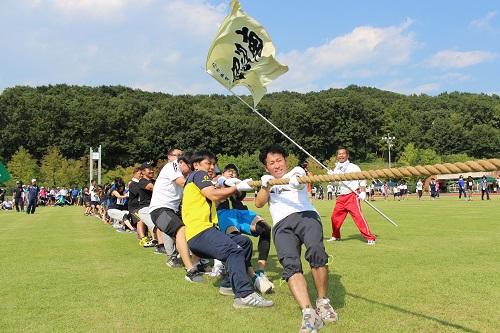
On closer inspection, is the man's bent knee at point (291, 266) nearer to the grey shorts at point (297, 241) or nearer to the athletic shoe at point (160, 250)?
the grey shorts at point (297, 241)

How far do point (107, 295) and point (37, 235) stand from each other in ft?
29.6

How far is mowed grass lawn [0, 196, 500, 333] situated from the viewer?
477 cm

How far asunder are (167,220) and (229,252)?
2.09m

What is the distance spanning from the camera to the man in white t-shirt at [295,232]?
484cm

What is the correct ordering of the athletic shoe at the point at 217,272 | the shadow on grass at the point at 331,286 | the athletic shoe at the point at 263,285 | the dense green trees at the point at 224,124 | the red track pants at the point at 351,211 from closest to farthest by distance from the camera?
1. the shadow on grass at the point at 331,286
2. the athletic shoe at the point at 263,285
3. the athletic shoe at the point at 217,272
4. the red track pants at the point at 351,211
5. the dense green trees at the point at 224,124

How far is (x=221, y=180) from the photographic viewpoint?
20.4 feet

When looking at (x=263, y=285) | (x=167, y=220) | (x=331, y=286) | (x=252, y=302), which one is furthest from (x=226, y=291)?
(x=167, y=220)

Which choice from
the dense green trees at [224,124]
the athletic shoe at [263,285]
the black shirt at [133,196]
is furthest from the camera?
the dense green trees at [224,124]

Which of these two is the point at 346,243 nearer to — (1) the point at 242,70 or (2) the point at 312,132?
(1) the point at 242,70

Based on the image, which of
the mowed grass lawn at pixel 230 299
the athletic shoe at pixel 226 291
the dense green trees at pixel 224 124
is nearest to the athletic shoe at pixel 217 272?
the mowed grass lawn at pixel 230 299

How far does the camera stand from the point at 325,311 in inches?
191

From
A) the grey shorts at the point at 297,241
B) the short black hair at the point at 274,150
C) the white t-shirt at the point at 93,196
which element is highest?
the short black hair at the point at 274,150

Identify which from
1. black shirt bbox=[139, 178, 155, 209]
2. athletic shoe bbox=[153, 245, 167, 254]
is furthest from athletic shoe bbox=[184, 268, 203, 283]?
black shirt bbox=[139, 178, 155, 209]

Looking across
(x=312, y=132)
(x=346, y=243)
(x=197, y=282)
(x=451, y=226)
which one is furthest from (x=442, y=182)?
(x=197, y=282)
